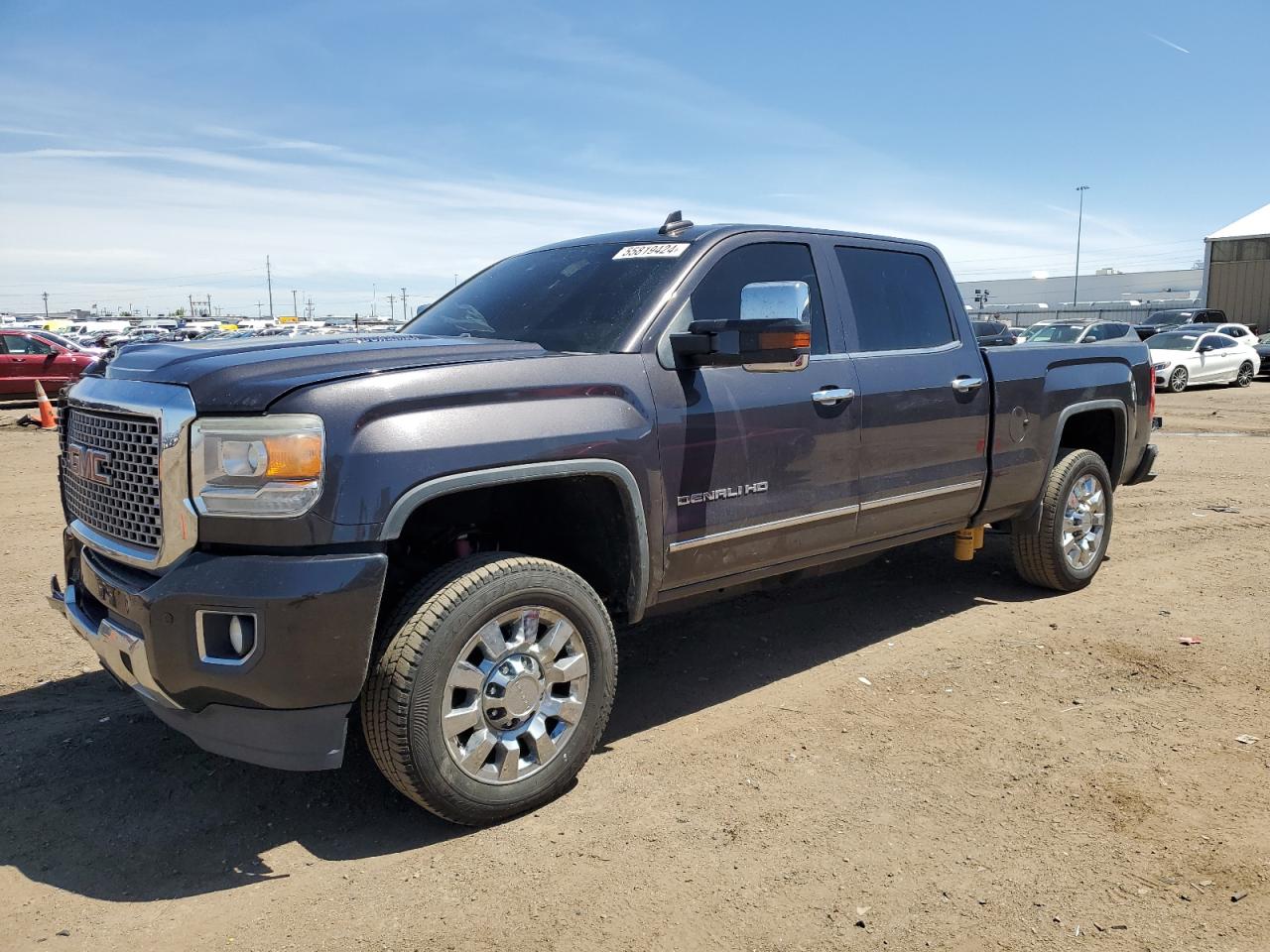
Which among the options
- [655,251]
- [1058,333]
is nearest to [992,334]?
[655,251]

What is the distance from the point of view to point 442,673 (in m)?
3.09

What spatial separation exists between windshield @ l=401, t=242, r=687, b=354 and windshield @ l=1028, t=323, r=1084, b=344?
822 inches

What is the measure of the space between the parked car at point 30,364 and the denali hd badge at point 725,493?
1834 cm

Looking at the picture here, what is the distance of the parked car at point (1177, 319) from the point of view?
31.2 m

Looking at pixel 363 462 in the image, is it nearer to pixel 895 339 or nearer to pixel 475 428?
pixel 475 428

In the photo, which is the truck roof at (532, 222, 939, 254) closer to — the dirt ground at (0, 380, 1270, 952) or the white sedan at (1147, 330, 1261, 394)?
the dirt ground at (0, 380, 1270, 952)

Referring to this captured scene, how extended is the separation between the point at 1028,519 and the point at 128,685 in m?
4.67

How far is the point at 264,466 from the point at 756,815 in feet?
6.31

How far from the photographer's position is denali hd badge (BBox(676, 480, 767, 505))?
3764mm

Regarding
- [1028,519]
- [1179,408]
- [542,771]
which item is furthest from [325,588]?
[1179,408]

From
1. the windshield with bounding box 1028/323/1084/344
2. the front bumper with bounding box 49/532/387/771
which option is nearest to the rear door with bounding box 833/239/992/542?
the front bumper with bounding box 49/532/387/771

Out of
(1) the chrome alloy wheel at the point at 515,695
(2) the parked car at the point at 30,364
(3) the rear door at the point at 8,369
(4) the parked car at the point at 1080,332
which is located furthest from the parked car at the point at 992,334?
(3) the rear door at the point at 8,369

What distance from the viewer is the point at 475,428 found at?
10.3 feet

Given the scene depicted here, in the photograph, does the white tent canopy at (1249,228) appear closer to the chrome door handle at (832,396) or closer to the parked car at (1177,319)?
the parked car at (1177,319)
